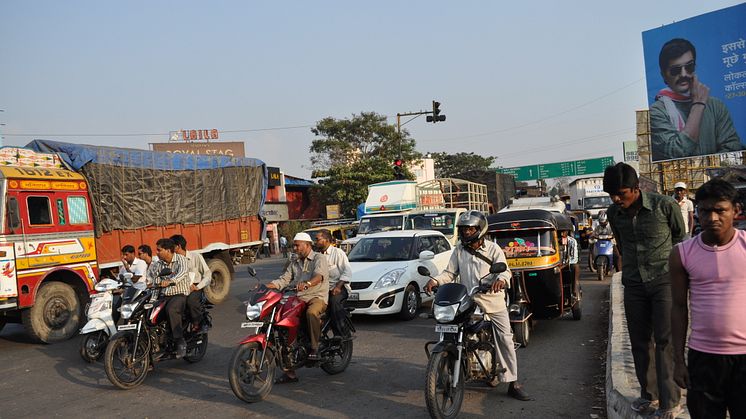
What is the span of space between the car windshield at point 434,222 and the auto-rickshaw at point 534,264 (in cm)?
542

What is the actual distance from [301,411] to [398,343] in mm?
3064

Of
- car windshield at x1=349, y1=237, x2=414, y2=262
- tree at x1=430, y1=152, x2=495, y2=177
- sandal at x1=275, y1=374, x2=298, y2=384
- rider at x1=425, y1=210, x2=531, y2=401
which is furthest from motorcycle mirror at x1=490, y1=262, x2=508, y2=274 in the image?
tree at x1=430, y1=152, x2=495, y2=177

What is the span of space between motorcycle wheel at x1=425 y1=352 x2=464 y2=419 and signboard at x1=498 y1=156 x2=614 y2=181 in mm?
55648

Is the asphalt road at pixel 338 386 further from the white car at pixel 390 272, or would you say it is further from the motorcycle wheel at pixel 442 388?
the white car at pixel 390 272

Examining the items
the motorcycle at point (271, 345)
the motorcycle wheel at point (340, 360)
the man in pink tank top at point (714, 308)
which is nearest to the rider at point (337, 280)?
the motorcycle at point (271, 345)

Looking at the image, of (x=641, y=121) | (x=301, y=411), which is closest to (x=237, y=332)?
(x=301, y=411)

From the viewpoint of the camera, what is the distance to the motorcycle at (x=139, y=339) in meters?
6.70

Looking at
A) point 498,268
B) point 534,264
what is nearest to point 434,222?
point 534,264

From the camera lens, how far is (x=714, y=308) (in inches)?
118

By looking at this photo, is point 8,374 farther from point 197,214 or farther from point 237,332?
point 197,214

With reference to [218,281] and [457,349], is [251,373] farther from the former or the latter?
[218,281]

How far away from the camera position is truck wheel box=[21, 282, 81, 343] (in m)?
9.69

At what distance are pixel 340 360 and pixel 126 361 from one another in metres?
2.39

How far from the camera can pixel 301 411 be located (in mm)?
5637
